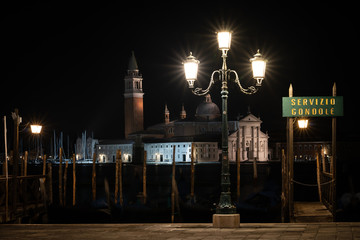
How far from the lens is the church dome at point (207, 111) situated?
271 ft

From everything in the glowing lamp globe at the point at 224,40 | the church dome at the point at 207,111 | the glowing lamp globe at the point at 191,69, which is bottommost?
the glowing lamp globe at the point at 191,69

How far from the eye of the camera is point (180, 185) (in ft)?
109

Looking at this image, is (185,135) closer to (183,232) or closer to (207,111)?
(207,111)

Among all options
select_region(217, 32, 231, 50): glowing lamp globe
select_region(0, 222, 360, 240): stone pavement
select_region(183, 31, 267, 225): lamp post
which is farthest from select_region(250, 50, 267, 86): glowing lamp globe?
select_region(0, 222, 360, 240): stone pavement

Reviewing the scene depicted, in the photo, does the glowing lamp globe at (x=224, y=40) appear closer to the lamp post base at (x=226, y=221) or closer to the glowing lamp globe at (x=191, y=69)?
the glowing lamp globe at (x=191, y=69)

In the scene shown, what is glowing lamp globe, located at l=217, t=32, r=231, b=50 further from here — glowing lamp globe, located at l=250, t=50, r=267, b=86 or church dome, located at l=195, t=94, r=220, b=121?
church dome, located at l=195, t=94, r=220, b=121

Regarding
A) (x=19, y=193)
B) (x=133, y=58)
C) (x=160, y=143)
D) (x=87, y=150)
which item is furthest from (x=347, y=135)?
(x=19, y=193)

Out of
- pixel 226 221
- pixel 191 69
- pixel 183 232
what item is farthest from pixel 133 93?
pixel 183 232

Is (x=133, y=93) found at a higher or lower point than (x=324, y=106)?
higher

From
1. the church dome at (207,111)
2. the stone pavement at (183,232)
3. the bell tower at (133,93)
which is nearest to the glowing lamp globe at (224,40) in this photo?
the stone pavement at (183,232)

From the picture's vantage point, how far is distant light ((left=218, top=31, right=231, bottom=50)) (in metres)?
9.02

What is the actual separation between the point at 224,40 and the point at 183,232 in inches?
111

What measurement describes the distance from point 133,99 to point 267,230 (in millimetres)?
71965

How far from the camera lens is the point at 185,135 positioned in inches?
3223
